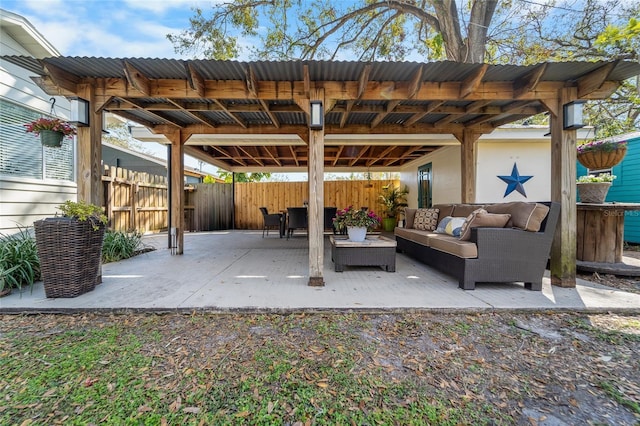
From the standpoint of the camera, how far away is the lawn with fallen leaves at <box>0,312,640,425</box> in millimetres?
1489

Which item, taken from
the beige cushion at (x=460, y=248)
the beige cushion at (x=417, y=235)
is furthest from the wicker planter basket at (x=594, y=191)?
the beige cushion at (x=460, y=248)

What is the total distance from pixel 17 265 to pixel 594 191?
25.3 feet

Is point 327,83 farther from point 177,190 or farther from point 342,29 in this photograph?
point 342,29

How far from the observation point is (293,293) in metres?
3.15

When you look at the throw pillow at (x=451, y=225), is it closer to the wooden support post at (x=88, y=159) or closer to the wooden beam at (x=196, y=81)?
the wooden beam at (x=196, y=81)

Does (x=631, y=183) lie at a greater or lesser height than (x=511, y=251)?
greater

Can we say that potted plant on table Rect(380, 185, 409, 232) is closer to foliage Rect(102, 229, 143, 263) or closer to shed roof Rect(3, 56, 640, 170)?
shed roof Rect(3, 56, 640, 170)

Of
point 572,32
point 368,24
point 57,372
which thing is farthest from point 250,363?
point 572,32

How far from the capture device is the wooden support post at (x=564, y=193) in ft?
11.1

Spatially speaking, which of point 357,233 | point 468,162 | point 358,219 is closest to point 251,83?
point 358,219

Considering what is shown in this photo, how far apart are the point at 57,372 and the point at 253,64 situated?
3.03 m

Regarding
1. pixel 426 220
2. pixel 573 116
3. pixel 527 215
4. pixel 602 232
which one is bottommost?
pixel 602 232

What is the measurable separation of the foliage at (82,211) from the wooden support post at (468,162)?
5.84m

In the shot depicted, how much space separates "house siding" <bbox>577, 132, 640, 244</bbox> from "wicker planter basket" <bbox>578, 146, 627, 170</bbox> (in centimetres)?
374
